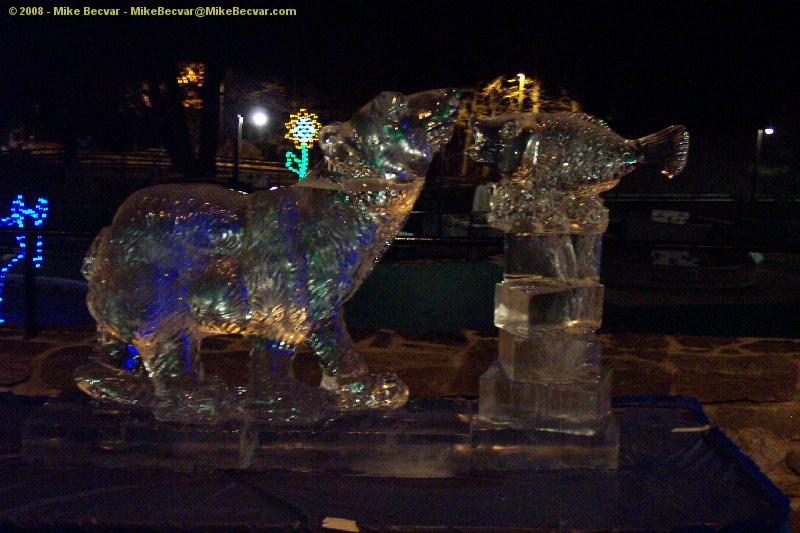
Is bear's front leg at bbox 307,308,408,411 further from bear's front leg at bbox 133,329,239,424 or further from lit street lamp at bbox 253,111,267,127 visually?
lit street lamp at bbox 253,111,267,127

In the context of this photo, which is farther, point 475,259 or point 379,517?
point 475,259

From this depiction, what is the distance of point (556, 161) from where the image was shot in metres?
1.12

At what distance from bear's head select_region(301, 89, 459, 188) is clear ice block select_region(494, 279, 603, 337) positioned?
277mm

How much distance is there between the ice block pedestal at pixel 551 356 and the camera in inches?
44.0

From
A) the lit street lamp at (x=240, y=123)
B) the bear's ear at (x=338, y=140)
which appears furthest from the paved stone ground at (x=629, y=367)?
the lit street lamp at (x=240, y=123)

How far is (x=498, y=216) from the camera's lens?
3.81 ft

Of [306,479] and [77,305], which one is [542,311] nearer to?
[306,479]

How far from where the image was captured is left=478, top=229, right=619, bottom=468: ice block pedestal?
3.67 feet

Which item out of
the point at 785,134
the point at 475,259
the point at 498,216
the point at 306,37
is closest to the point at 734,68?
the point at 785,134

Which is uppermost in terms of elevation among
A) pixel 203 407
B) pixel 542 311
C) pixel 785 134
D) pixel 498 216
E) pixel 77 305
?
pixel 785 134

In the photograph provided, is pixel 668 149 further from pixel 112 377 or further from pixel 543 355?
pixel 112 377

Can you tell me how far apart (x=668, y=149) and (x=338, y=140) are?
0.58 m

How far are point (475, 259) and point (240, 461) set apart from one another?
14.7 feet

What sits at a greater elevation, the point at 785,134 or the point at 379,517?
the point at 785,134
